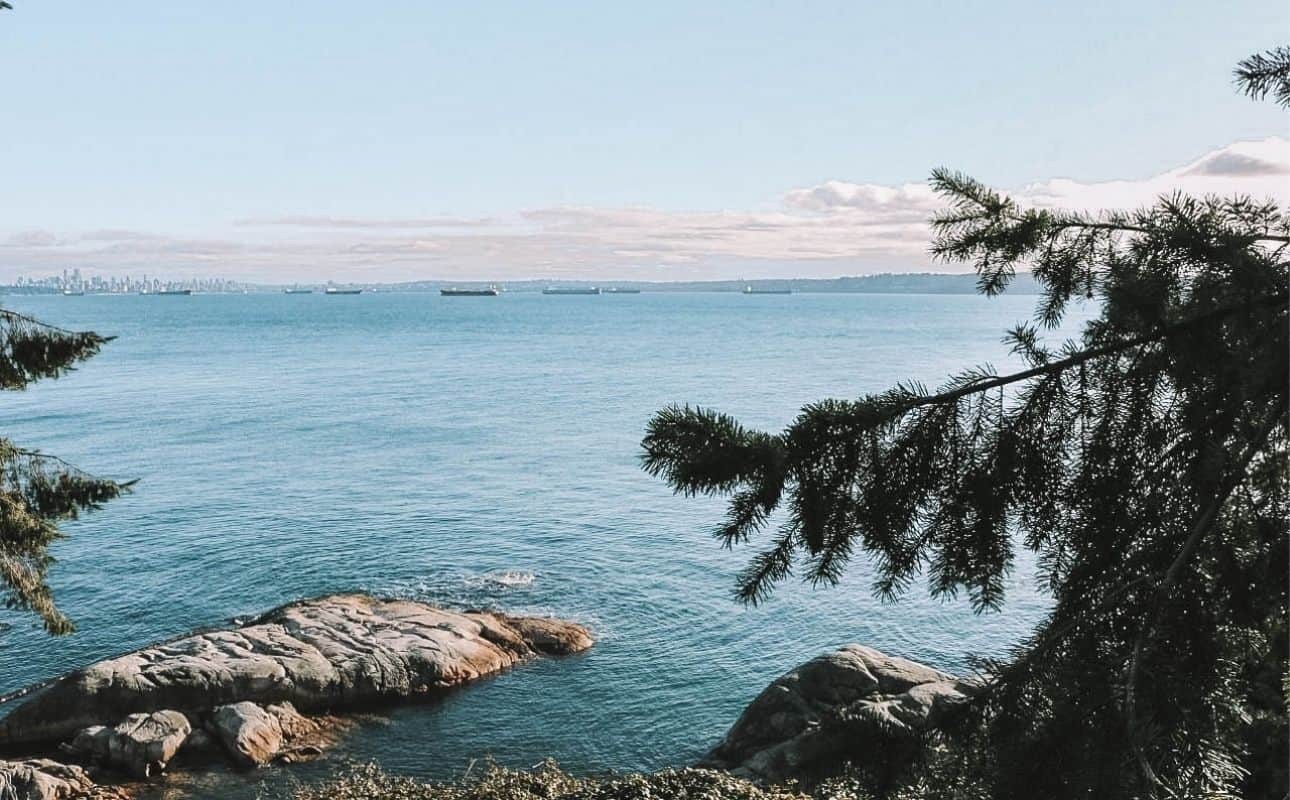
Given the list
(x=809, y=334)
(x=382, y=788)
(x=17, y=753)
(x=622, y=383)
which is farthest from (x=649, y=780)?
(x=809, y=334)

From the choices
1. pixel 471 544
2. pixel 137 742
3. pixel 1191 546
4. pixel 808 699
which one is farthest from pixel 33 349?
pixel 471 544

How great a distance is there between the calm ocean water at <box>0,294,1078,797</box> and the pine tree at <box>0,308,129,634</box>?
600cm

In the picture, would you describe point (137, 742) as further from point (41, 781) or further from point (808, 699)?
point (808, 699)

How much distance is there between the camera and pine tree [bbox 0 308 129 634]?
12.9m

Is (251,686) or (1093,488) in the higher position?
(1093,488)

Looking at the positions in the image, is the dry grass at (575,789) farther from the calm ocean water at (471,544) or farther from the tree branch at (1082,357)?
the tree branch at (1082,357)

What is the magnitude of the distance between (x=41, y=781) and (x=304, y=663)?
5688 mm

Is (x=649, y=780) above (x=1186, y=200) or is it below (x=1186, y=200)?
below

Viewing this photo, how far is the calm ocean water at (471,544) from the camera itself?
2116 centimetres

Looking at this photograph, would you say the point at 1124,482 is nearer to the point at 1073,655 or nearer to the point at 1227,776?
the point at 1073,655

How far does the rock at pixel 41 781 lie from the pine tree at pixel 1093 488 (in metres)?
17.5

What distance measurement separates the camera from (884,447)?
392 cm

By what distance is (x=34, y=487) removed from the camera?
544 inches

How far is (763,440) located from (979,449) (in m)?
1.34
